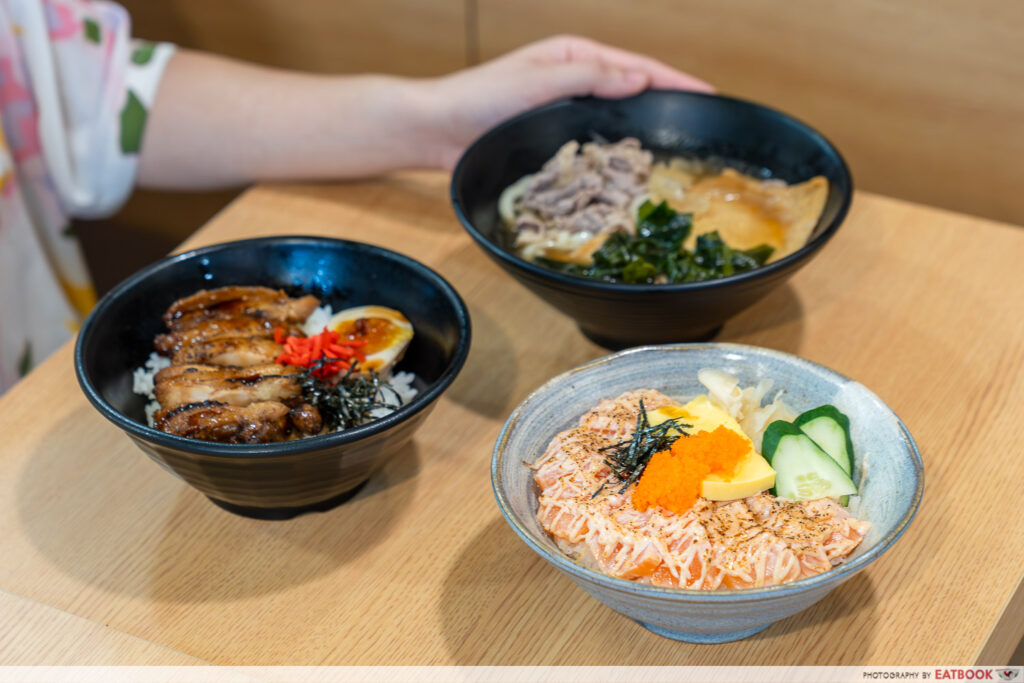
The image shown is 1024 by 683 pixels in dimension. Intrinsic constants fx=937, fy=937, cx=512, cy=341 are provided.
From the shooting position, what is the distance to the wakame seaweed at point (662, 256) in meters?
1.28

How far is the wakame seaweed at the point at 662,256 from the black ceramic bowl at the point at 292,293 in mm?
237

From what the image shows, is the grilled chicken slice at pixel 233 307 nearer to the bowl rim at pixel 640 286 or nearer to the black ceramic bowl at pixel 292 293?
the black ceramic bowl at pixel 292 293

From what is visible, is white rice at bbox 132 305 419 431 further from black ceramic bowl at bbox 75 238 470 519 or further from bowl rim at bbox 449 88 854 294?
bowl rim at bbox 449 88 854 294

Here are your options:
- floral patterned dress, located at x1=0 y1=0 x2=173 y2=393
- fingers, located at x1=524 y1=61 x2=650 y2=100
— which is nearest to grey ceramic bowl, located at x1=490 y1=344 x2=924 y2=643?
fingers, located at x1=524 y1=61 x2=650 y2=100

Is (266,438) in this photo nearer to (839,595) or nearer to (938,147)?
(839,595)

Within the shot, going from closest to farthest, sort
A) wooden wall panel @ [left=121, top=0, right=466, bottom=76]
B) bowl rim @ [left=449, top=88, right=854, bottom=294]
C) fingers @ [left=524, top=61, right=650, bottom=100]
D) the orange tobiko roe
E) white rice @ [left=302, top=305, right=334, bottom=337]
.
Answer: the orange tobiko roe
bowl rim @ [left=449, top=88, right=854, bottom=294]
white rice @ [left=302, top=305, right=334, bottom=337]
fingers @ [left=524, top=61, right=650, bottom=100]
wooden wall panel @ [left=121, top=0, right=466, bottom=76]

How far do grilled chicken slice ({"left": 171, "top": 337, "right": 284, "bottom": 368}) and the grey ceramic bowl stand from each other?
354mm

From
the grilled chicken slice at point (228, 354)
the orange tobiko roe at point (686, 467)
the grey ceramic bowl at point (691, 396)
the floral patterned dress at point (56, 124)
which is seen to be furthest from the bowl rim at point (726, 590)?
the floral patterned dress at point (56, 124)

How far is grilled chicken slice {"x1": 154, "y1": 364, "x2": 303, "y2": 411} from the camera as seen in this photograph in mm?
1057

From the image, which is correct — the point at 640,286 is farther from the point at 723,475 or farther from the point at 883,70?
the point at 883,70

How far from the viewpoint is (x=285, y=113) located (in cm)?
171

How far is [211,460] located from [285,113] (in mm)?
957

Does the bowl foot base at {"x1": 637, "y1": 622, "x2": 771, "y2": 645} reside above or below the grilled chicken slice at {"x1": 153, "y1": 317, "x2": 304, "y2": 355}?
Answer: below

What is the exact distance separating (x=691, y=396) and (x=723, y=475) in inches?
6.9
